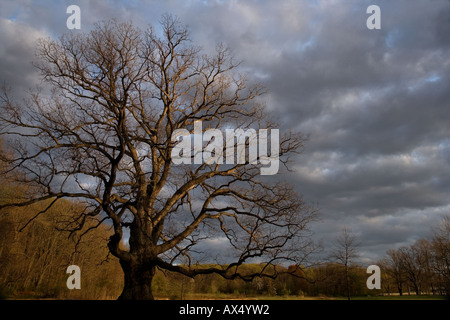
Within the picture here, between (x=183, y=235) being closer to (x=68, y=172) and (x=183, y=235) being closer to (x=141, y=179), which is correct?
(x=141, y=179)

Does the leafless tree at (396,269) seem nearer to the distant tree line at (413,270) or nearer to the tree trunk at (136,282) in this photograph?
the distant tree line at (413,270)

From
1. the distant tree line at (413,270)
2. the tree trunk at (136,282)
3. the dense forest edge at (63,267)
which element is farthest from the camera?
the distant tree line at (413,270)

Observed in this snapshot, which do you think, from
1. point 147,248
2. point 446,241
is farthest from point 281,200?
point 446,241

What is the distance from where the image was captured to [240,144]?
51.3ft

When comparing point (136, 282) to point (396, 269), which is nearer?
point (136, 282)

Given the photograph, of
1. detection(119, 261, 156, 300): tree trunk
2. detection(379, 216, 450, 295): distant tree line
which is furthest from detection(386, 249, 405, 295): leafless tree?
detection(119, 261, 156, 300): tree trunk

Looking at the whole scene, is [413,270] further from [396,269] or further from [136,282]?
[136,282]

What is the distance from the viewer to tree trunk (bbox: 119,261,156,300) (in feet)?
41.2

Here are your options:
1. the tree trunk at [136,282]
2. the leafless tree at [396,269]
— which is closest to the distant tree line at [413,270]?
the leafless tree at [396,269]

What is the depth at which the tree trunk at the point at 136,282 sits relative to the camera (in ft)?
41.2

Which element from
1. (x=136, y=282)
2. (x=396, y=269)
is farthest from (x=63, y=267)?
(x=396, y=269)

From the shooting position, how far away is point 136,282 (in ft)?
41.8
